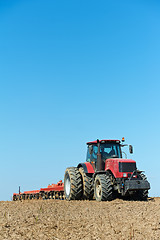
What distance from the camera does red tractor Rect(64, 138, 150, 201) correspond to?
1266 centimetres

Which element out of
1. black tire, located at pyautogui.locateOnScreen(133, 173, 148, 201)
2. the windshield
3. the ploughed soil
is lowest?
the ploughed soil

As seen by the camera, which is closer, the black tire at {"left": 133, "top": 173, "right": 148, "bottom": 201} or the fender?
the black tire at {"left": 133, "top": 173, "right": 148, "bottom": 201}

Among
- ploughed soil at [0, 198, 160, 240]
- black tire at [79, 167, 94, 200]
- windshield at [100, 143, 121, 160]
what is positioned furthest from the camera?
windshield at [100, 143, 121, 160]

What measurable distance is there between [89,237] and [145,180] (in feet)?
25.5

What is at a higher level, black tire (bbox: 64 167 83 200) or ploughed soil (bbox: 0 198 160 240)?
black tire (bbox: 64 167 83 200)

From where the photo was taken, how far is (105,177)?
42.4 ft

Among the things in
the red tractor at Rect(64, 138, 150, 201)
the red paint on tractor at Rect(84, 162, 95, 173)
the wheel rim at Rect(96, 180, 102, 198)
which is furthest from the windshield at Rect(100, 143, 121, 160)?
the wheel rim at Rect(96, 180, 102, 198)

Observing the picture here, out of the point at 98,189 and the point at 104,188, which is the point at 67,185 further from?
the point at 104,188

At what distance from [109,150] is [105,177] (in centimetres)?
203

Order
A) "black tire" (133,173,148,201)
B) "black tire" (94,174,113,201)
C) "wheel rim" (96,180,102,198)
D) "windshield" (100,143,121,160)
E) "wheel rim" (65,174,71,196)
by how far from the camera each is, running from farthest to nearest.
Result: "wheel rim" (65,174,71,196) → "windshield" (100,143,121,160) → "black tire" (133,173,148,201) → "wheel rim" (96,180,102,198) → "black tire" (94,174,113,201)

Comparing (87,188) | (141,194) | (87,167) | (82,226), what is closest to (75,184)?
(87,188)

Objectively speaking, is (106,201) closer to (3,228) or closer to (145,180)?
(145,180)

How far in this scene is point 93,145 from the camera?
14.9m

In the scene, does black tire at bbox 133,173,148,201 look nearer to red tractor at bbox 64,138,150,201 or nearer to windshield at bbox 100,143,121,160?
red tractor at bbox 64,138,150,201
